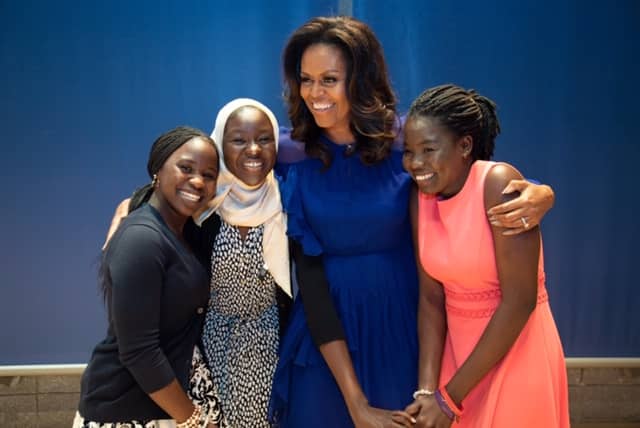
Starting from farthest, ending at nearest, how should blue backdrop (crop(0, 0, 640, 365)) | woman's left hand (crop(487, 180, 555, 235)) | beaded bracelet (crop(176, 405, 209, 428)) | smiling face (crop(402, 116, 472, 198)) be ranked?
blue backdrop (crop(0, 0, 640, 365)) → beaded bracelet (crop(176, 405, 209, 428)) → smiling face (crop(402, 116, 472, 198)) → woman's left hand (crop(487, 180, 555, 235))

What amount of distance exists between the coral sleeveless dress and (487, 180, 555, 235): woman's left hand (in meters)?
0.05

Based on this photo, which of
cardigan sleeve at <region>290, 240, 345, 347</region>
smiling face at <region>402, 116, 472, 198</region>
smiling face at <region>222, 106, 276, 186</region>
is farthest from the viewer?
smiling face at <region>222, 106, 276, 186</region>

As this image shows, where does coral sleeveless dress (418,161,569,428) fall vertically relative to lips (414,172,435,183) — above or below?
below

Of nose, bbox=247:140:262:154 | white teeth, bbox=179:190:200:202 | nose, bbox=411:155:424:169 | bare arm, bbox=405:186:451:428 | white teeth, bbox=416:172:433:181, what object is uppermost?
nose, bbox=247:140:262:154

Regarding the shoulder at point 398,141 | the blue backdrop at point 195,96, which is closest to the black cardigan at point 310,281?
the shoulder at point 398,141

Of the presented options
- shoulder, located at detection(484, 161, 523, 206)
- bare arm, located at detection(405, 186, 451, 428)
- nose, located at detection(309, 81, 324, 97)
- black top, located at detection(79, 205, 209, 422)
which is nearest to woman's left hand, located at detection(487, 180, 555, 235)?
shoulder, located at detection(484, 161, 523, 206)

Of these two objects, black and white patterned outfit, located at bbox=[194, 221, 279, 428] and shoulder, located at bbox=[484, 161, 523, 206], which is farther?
black and white patterned outfit, located at bbox=[194, 221, 279, 428]

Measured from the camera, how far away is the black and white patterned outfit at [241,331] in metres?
2.17

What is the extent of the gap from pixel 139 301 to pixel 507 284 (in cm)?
102

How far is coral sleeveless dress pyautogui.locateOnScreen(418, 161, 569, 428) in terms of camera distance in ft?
5.90

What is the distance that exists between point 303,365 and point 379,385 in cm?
26

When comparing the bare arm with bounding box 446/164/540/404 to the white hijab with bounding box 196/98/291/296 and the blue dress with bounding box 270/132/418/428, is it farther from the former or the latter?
the white hijab with bounding box 196/98/291/296

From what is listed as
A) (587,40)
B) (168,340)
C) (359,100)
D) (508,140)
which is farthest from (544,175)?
(168,340)

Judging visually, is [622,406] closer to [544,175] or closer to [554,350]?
[544,175]
